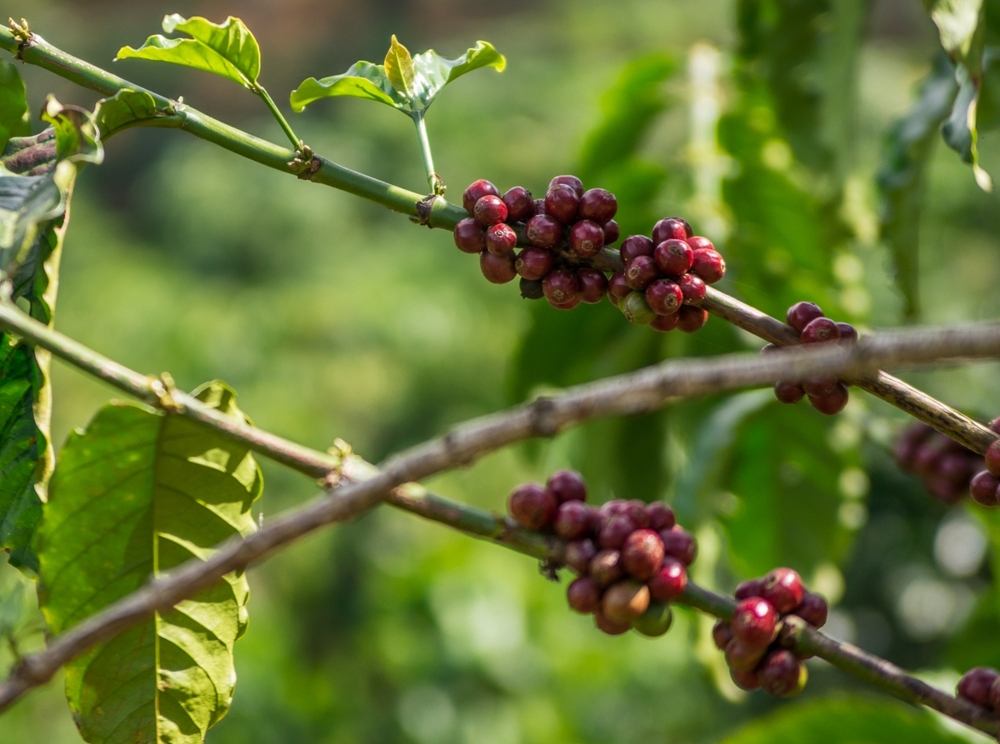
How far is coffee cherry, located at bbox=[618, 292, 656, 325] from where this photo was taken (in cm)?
79

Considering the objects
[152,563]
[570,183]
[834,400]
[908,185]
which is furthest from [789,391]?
[908,185]

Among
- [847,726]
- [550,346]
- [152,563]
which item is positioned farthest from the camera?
[550,346]

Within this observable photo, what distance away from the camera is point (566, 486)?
0.88m

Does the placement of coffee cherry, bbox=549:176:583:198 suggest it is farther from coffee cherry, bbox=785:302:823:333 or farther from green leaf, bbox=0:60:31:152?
green leaf, bbox=0:60:31:152

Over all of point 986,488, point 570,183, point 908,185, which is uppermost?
point 908,185

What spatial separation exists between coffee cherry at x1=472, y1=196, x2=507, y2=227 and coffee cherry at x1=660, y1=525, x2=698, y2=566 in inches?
12.0

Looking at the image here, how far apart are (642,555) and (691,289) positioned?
8.4 inches

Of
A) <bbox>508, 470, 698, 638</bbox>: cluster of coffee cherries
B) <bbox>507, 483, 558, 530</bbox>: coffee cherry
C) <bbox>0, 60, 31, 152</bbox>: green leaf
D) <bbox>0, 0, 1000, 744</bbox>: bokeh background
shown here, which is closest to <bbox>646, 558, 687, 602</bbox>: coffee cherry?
<bbox>508, 470, 698, 638</bbox>: cluster of coffee cherries

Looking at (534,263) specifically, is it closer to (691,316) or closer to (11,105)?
(691,316)

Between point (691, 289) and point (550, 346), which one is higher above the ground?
point (550, 346)

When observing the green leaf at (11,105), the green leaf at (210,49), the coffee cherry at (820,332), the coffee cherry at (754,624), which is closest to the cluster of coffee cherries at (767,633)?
the coffee cherry at (754,624)

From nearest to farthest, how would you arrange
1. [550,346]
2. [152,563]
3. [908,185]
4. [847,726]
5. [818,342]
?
[818,342] → [152,563] → [847,726] → [908,185] → [550,346]

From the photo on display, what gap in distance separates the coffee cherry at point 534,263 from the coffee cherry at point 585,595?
253mm

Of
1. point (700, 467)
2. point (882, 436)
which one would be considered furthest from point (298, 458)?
point (882, 436)
